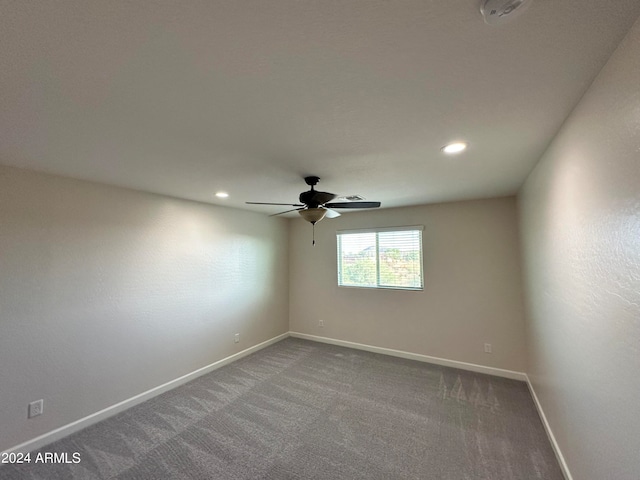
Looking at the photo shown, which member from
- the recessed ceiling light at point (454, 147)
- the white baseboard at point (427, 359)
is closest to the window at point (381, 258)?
the white baseboard at point (427, 359)

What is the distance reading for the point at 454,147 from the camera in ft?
6.26

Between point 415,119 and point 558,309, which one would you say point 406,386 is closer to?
point 558,309

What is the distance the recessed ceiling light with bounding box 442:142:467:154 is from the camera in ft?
6.09

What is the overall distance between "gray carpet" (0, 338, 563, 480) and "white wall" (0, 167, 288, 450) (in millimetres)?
372

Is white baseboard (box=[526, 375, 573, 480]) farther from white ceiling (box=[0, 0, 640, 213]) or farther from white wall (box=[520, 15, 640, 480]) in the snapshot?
white ceiling (box=[0, 0, 640, 213])

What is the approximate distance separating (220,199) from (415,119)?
2775 mm

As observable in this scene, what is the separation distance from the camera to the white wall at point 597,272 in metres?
1.02

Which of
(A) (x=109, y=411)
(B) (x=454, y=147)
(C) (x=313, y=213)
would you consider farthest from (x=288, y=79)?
(A) (x=109, y=411)

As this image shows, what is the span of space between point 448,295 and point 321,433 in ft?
8.34

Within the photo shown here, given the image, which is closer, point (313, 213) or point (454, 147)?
point (454, 147)

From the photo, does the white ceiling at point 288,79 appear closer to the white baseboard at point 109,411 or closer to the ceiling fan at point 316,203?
the ceiling fan at point 316,203

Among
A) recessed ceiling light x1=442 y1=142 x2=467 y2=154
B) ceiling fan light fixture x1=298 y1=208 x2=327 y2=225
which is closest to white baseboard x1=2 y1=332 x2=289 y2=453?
ceiling fan light fixture x1=298 y1=208 x2=327 y2=225

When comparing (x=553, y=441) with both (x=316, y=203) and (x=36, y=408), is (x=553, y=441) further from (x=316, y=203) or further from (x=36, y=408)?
(x=36, y=408)

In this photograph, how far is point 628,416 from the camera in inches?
43.2
